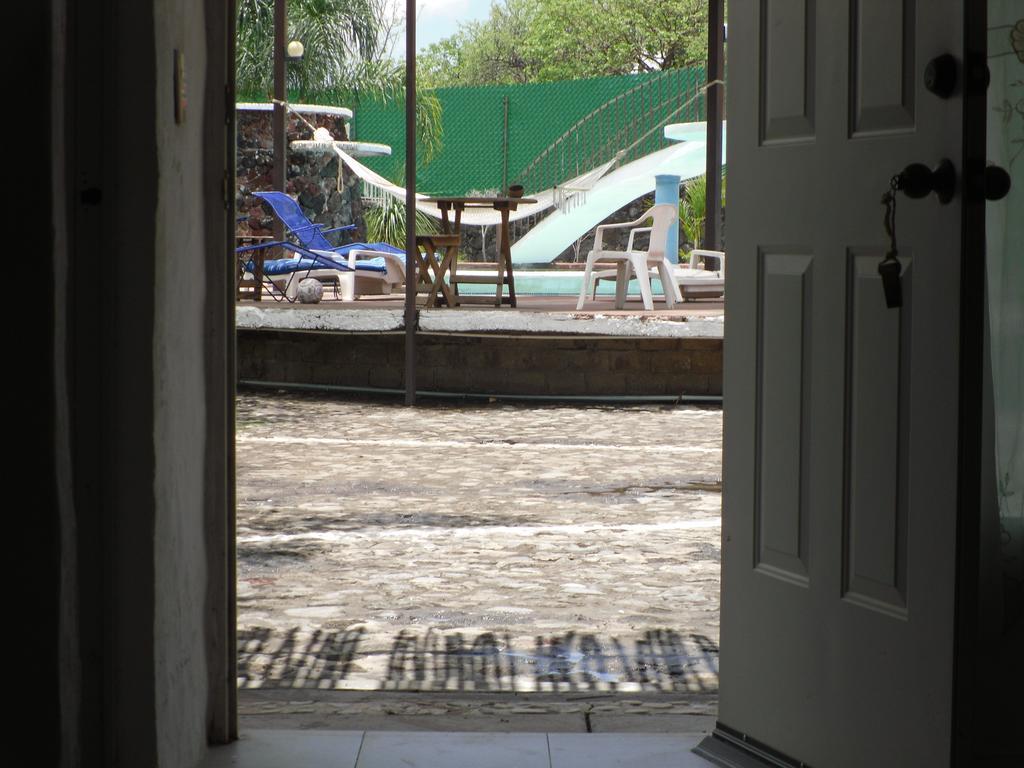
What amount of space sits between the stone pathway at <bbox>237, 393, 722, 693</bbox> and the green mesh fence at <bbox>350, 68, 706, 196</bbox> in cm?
930

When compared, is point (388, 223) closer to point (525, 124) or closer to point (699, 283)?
point (525, 124)

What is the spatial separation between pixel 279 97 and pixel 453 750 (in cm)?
847

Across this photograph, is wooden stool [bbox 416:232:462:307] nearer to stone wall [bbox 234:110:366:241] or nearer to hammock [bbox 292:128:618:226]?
hammock [bbox 292:128:618:226]

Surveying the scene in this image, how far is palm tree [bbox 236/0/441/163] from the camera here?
2014cm

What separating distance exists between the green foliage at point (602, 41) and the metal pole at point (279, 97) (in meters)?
19.3

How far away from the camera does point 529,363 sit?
8.62 metres

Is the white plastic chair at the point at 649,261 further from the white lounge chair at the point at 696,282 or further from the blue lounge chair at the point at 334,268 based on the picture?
the blue lounge chair at the point at 334,268

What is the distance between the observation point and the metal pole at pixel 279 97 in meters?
10.2
